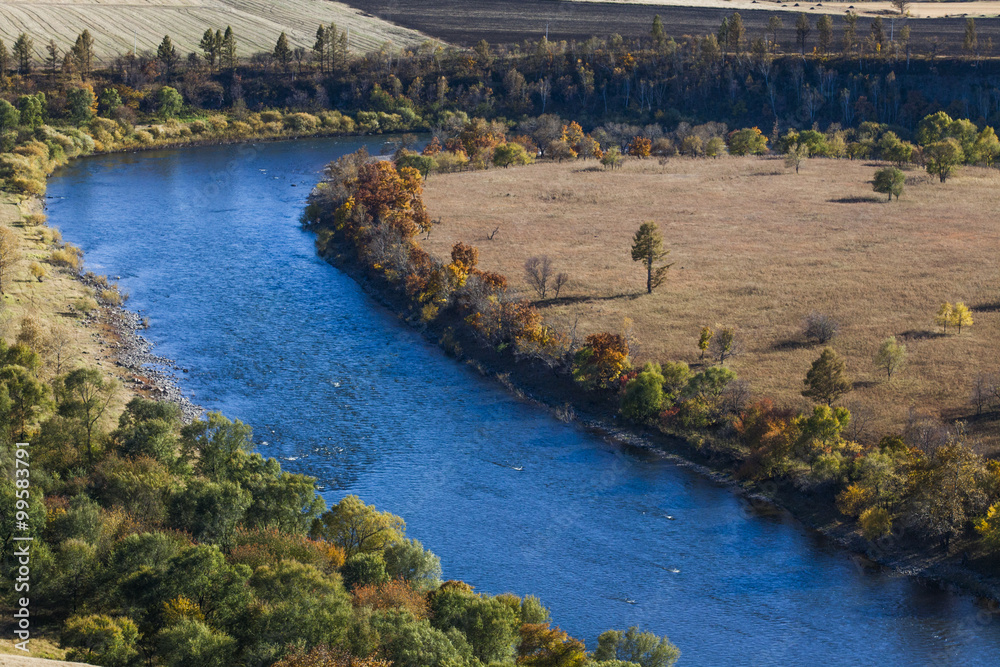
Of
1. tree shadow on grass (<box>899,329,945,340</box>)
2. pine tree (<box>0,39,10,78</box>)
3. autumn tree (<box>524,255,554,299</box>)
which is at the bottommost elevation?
tree shadow on grass (<box>899,329,945,340</box>)

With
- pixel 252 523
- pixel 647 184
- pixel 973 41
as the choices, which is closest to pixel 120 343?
pixel 252 523

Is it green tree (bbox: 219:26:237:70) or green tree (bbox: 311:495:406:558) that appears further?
green tree (bbox: 219:26:237:70)

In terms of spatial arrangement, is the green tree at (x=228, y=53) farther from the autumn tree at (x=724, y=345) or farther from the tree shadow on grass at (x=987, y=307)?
the tree shadow on grass at (x=987, y=307)

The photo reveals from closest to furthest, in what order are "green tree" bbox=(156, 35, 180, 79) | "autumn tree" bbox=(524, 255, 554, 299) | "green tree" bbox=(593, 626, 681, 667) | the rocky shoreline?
"green tree" bbox=(593, 626, 681, 667), the rocky shoreline, "autumn tree" bbox=(524, 255, 554, 299), "green tree" bbox=(156, 35, 180, 79)

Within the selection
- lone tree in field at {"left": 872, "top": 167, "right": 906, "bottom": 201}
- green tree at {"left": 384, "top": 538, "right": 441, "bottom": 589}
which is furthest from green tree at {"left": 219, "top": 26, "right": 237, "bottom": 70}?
green tree at {"left": 384, "top": 538, "right": 441, "bottom": 589}

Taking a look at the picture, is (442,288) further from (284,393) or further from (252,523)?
(252,523)

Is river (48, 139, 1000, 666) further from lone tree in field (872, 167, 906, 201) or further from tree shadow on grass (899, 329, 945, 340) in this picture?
lone tree in field (872, 167, 906, 201)

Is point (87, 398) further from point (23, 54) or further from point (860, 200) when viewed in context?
point (23, 54)
